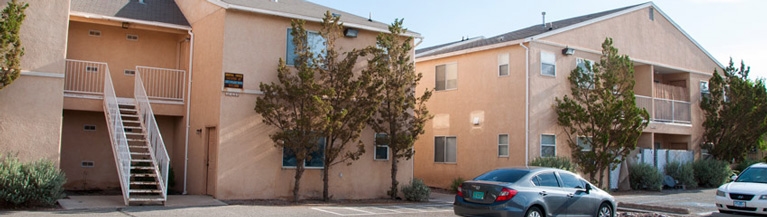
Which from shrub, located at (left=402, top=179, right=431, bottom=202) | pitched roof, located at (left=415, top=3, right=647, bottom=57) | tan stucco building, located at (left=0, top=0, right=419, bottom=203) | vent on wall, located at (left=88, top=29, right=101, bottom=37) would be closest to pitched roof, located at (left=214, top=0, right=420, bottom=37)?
tan stucco building, located at (left=0, top=0, right=419, bottom=203)

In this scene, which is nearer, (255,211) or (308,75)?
(255,211)

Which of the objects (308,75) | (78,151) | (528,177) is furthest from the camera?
(78,151)

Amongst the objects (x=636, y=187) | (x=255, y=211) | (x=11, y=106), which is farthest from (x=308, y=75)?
(x=636, y=187)

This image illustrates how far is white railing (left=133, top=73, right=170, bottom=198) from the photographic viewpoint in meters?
15.4

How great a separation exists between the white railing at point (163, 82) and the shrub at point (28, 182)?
448 centimetres

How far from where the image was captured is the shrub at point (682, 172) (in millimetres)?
25172

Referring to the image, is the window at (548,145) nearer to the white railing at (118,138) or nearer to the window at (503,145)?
the window at (503,145)

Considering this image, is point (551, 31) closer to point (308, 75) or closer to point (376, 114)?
point (376, 114)

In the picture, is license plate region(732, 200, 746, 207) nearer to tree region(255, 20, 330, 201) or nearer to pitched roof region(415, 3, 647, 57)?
pitched roof region(415, 3, 647, 57)

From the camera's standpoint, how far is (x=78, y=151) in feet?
59.7

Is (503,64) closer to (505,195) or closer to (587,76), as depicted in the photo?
(587,76)

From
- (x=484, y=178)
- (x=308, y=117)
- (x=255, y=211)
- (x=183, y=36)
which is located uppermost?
(x=183, y=36)

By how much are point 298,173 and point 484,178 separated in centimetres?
580

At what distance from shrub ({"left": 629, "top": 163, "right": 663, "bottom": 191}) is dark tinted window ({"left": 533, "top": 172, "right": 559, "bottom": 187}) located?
12.3m
